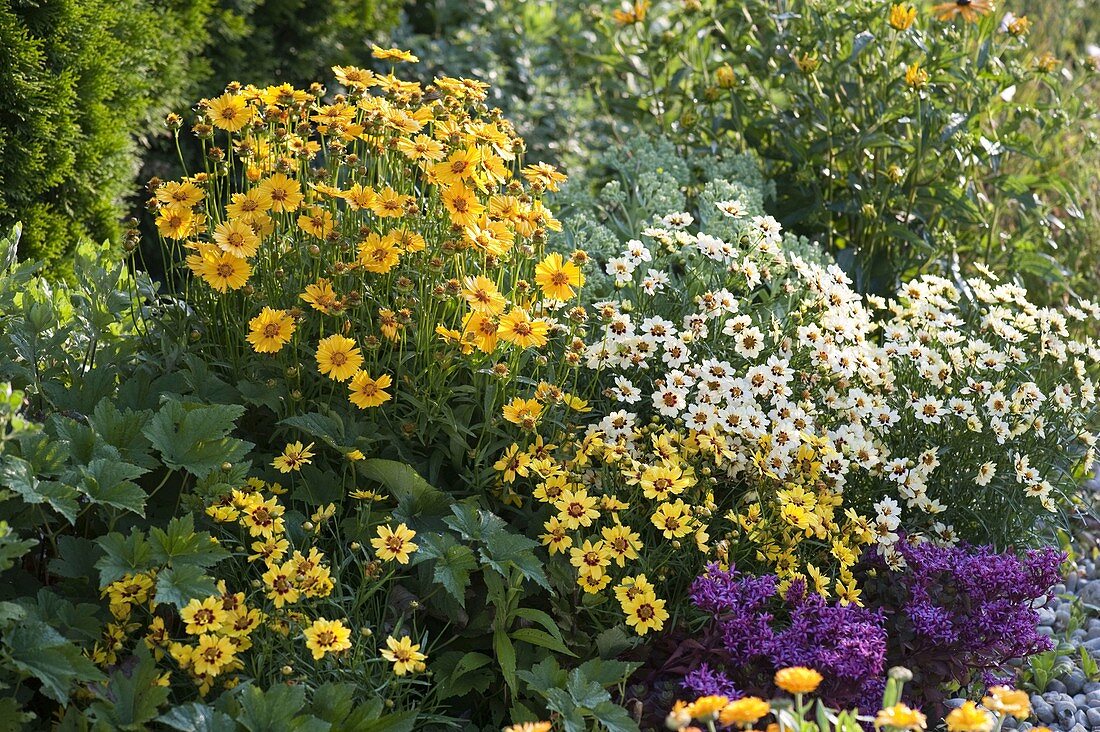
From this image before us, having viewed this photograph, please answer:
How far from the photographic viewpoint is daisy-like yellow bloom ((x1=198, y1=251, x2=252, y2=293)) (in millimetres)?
2084

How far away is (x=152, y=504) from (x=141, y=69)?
1955mm

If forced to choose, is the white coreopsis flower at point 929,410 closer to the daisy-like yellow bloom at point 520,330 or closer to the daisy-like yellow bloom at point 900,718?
the daisy-like yellow bloom at point 520,330

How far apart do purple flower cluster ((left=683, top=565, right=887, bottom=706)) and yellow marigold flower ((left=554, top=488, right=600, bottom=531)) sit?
238 mm

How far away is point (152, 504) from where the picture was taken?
2.10m

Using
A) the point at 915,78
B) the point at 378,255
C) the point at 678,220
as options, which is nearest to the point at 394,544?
the point at 378,255

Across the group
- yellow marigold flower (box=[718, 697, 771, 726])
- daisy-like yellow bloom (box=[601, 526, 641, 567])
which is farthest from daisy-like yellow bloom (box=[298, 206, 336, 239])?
yellow marigold flower (box=[718, 697, 771, 726])

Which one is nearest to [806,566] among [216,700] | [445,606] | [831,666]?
[831,666]

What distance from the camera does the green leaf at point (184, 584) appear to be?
5.69 feet

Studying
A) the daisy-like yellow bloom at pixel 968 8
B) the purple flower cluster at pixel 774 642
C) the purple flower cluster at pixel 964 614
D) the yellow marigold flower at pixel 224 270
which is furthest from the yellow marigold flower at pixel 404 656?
the daisy-like yellow bloom at pixel 968 8

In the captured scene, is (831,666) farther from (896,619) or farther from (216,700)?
(216,700)

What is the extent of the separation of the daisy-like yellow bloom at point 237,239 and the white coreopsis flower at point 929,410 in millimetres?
1518

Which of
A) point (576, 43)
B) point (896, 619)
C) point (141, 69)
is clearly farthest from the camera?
point (576, 43)

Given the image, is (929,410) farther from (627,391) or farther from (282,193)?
(282,193)

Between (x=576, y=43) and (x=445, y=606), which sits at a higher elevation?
(x=576, y=43)
